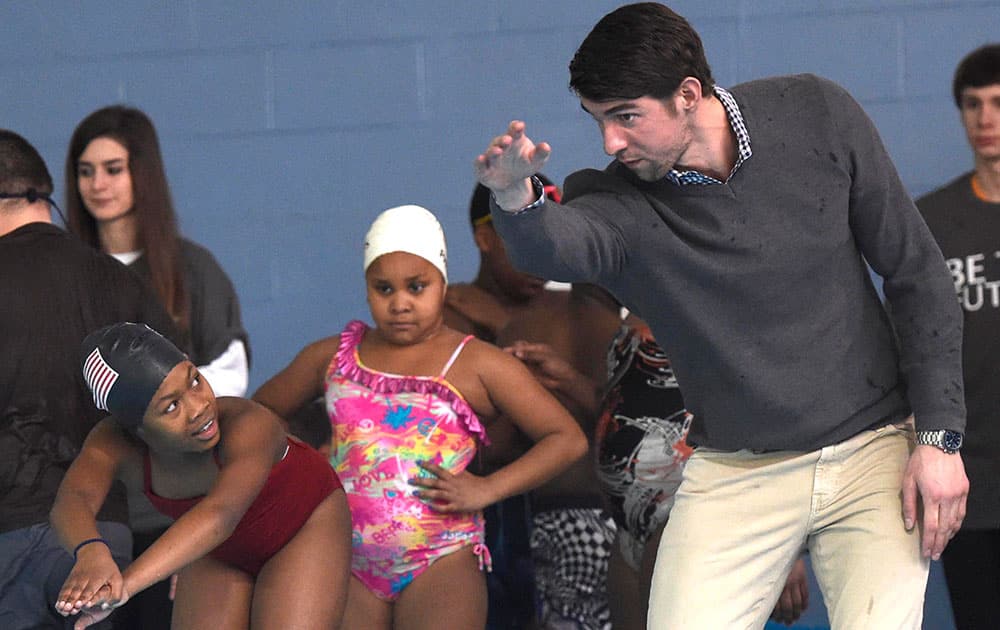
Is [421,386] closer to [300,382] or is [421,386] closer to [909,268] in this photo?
[300,382]

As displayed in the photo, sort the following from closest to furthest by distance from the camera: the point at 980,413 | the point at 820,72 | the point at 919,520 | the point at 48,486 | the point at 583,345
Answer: the point at 919,520 → the point at 48,486 → the point at 980,413 → the point at 583,345 → the point at 820,72

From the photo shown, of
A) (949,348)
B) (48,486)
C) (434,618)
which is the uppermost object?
→ (949,348)

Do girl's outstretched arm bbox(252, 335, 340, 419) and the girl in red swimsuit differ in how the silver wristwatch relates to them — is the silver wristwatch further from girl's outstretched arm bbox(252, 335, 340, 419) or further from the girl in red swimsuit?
girl's outstretched arm bbox(252, 335, 340, 419)

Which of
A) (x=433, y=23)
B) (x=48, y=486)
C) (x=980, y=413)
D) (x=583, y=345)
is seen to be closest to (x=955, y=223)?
(x=980, y=413)

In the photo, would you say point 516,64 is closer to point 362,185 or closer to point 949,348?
point 362,185

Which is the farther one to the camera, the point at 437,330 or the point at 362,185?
the point at 362,185

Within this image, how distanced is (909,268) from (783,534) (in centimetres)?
54

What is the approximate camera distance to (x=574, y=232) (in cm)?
242

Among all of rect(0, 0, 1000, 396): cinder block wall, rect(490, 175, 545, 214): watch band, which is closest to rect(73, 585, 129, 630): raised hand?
rect(490, 175, 545, 214): watch band

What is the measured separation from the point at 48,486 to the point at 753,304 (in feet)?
5.59

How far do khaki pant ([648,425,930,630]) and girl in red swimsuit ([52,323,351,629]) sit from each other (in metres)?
0.85

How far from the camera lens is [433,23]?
16.6 feet

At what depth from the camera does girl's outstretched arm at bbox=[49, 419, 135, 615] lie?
267 centimetres

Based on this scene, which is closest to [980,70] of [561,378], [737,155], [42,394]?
[561,378]
